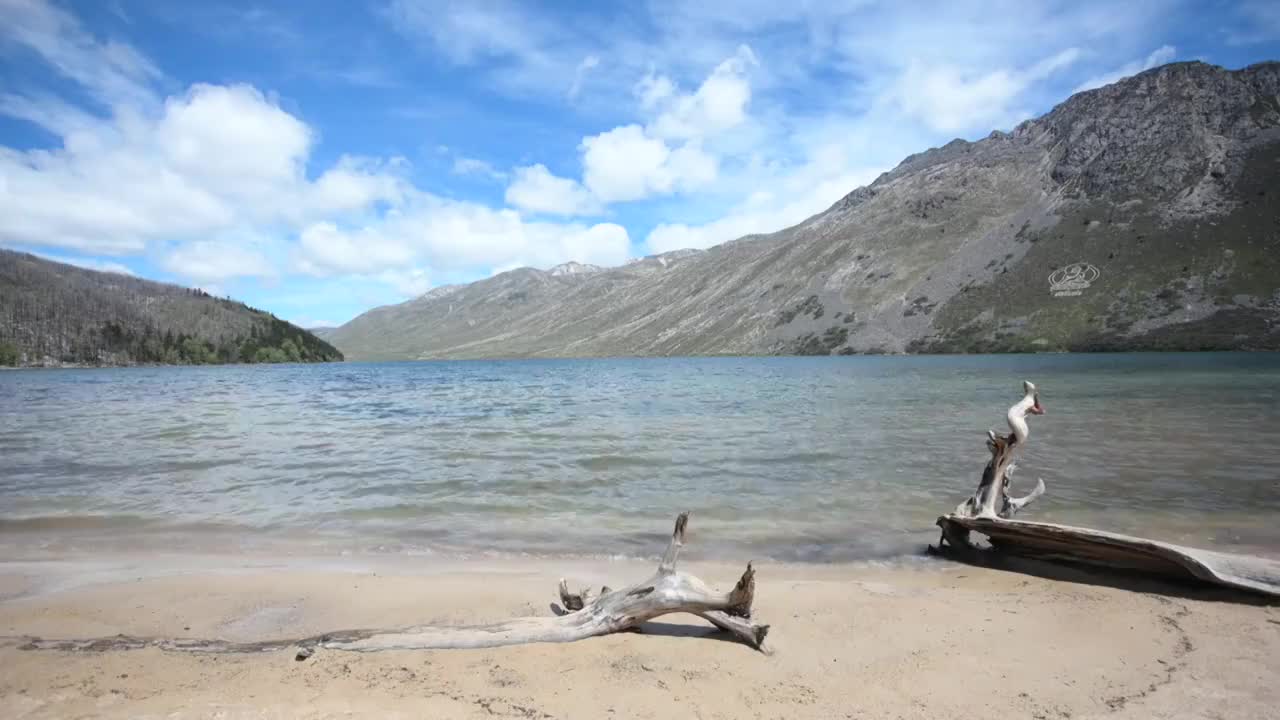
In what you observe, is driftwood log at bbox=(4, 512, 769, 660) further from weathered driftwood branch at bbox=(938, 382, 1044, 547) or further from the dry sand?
weathered driftwood branch at bbox=(938, 382, 1044, 547)

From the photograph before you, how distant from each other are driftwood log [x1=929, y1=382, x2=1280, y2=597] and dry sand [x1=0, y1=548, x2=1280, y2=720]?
1.25 ft

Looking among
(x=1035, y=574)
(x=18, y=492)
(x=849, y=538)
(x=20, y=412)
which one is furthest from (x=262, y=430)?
(x=1035, y=574)

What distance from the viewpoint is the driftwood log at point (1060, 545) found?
8414mm

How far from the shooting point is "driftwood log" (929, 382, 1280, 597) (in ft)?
27.6

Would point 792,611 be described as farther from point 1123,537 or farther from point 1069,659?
point 1123,537

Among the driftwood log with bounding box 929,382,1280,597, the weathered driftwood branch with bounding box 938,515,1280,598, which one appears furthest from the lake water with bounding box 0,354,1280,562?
the weathered driftwood branch with bounding box 938,515,1280,598

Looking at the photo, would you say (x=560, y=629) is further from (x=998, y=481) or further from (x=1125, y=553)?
(x=998, y=481)

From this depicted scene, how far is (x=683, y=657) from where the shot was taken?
6910 mm

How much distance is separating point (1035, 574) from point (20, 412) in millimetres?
55100

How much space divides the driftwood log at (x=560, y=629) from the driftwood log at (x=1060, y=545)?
5.76 m

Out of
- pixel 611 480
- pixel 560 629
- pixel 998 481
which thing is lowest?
pixel 611 480

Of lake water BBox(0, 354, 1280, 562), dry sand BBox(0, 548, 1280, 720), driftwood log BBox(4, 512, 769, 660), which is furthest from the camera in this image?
lake water BBox(0, 354, 1280, 562)

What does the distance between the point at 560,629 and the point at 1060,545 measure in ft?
26.3

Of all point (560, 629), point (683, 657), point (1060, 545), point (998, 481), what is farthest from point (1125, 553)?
point (560, 629)
